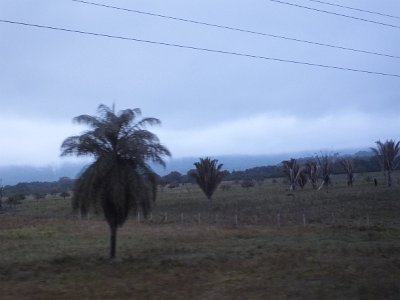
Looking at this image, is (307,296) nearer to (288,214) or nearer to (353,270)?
(353,270)

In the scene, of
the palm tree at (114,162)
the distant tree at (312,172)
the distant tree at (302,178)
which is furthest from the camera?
the distant tree at (302,178)

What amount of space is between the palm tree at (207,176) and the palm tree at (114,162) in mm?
41954

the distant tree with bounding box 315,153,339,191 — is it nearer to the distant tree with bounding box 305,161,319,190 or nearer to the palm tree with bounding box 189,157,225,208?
the distant tree with bounding box 305,161,319,190

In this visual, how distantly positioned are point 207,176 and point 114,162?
43.1 meters

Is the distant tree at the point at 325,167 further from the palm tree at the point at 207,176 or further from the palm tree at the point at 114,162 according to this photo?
the palm tree at the point at 114,162

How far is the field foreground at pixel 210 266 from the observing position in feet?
47.4

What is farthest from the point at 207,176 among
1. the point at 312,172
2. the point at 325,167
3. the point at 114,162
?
the point at 114,162

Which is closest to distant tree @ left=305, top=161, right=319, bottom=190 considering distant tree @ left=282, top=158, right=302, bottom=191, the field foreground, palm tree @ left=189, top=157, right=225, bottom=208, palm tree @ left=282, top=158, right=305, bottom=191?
palm tree @ left=282, top=158, right=305, bottom=191

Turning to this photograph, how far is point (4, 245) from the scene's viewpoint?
27844mm

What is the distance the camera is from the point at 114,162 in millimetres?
21656

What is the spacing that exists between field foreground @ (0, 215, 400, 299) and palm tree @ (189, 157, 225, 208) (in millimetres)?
31857

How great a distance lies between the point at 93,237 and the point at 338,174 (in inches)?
4718

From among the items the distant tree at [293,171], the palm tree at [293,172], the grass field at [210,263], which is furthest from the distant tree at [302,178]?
the grass field at [210,263]

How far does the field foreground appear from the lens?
1445 centimetres
